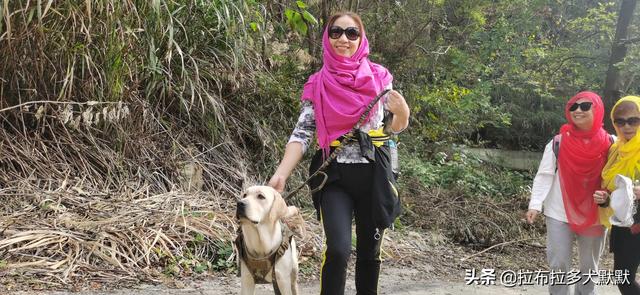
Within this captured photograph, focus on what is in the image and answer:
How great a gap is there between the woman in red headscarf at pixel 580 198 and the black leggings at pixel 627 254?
0.12 metres

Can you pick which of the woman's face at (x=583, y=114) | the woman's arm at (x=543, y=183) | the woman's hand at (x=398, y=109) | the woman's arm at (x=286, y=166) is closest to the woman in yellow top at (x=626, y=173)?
the woman's face at (x=583, y=114)

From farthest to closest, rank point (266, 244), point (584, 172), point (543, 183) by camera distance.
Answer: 1. point (543, 183)
2. point (584, 172)
3. point (266, 244)

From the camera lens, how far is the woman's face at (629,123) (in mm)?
3758

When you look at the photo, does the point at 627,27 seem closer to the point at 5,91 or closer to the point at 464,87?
the point at 464,87

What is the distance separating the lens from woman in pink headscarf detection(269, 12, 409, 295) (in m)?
3.04

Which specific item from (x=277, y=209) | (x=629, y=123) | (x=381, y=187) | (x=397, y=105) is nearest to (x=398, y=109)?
(x=397, y=105)

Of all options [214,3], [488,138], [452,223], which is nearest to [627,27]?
[452,223]

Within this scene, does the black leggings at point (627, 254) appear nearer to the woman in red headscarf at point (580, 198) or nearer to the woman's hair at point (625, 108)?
the woman in red headscarf at point (580, 198)

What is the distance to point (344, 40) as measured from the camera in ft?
10.5

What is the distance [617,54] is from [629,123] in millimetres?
5406

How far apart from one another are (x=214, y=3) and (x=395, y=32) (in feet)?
10.8

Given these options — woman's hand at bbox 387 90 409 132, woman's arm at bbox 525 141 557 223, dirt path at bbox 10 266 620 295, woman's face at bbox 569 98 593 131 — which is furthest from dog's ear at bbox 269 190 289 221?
woman's face at bbox 569 98 593 131

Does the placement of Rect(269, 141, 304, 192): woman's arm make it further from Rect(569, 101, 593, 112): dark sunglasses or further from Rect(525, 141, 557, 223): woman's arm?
Rect(569, 101, 593, 112): dark sunglasses

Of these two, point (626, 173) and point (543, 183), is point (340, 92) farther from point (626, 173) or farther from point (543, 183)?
point (626, 173)
